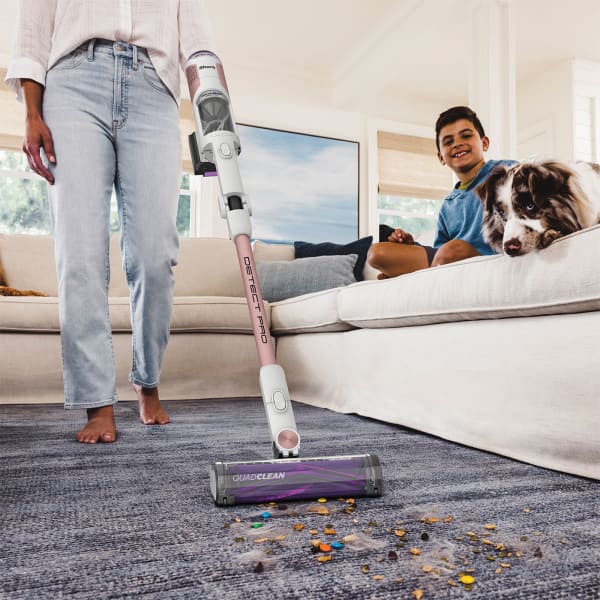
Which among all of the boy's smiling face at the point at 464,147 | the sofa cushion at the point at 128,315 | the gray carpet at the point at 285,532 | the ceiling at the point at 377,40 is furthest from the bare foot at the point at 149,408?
the ceiling at the point at 377,40

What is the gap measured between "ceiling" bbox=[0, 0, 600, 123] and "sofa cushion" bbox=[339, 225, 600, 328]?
3438 millimetres

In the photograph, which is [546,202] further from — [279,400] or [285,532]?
[285,532]

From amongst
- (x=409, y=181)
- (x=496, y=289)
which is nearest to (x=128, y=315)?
(x=496, y=289)

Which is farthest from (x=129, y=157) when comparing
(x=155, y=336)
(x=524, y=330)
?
(x=524, y=330)

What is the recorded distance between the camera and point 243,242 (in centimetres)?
107

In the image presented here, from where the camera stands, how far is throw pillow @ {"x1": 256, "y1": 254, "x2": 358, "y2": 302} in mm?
3100

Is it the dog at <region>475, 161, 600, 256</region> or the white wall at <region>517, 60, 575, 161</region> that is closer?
the dog at <region>475, 161, 600, 256</region>

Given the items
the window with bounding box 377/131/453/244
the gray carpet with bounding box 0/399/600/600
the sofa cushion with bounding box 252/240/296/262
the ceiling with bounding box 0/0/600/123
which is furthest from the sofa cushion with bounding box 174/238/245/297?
the window with bounding box 377/131/453/244

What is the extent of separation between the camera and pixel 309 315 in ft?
7.75

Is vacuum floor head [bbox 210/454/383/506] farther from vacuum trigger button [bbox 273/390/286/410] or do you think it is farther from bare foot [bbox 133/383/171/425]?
bare foot [bbox 133/383/171/425]

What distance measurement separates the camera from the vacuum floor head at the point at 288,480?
0.89 m

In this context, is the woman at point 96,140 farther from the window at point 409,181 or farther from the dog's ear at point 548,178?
the window at point 409,181

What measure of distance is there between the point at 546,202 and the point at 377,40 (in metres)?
4.60

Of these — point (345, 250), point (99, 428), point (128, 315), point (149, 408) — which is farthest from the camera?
point (345, 250)
